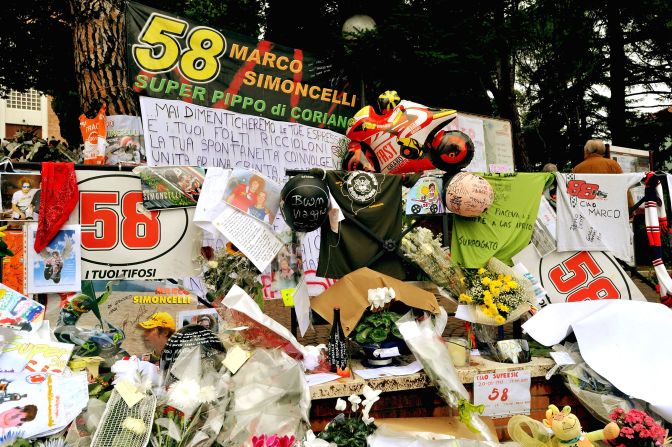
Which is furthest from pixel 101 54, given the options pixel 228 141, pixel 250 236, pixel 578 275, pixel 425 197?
pixel 578 275

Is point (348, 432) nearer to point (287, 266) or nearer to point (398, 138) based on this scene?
point (287, 266)

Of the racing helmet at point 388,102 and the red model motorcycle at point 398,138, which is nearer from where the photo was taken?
the red model motorcycle at point 398,138

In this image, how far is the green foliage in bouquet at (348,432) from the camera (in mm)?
2583

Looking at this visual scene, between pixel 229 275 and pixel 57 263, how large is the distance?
101 centimetres

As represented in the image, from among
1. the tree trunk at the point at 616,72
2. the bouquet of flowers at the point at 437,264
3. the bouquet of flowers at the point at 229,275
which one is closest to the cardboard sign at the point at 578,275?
the bouquet of flowers at the point at 437,264

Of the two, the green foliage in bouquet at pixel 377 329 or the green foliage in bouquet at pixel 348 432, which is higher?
the green foliage in bouquet at pixel 377 329

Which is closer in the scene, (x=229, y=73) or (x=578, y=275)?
(x=578, y=275)

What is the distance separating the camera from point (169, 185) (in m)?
3.41

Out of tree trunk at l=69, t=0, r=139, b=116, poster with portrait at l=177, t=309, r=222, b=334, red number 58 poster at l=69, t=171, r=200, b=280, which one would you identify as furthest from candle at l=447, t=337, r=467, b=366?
tree trunk at l=69, t=0, r=139, b=116

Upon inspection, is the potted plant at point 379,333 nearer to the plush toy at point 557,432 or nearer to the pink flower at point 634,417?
the plush toy at point 557,432

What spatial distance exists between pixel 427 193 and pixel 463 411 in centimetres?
160

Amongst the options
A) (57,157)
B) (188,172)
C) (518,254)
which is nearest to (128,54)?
(57,157)

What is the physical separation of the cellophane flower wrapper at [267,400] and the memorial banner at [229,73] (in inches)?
118

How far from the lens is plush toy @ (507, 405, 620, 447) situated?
8.64ft
